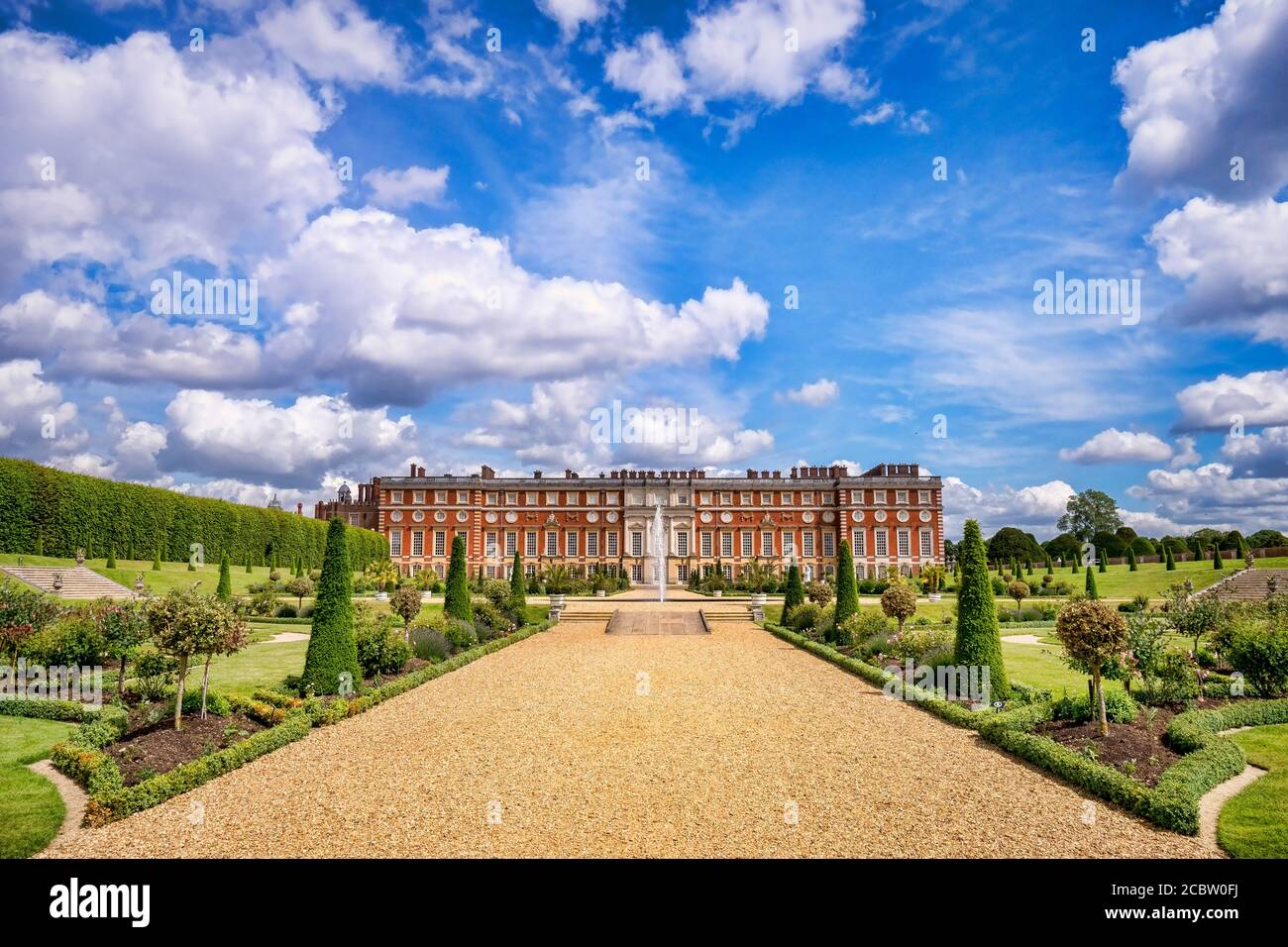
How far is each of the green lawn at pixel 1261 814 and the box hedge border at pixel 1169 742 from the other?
23 centimetres

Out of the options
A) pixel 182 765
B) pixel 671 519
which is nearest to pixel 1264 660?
pixel 182 765

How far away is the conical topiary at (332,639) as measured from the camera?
11281 millimetres

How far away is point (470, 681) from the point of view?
44.3 feet

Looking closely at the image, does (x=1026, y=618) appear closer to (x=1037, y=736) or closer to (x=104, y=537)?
(x=1037, y=736)

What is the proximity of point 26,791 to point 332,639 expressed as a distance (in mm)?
4684

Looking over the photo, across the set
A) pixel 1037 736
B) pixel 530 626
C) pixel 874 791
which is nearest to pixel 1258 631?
pixel 1037 736

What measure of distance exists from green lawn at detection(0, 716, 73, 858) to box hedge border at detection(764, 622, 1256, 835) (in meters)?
8.63

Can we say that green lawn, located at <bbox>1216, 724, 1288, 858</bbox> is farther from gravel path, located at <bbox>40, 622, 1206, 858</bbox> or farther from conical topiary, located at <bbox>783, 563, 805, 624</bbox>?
conical topiary, located at <bbox>783, 563, 805, 624</bbox>

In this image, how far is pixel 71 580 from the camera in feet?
89.9

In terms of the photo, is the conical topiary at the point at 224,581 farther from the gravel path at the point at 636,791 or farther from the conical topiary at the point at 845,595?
the conical topiary at the point at 845,595

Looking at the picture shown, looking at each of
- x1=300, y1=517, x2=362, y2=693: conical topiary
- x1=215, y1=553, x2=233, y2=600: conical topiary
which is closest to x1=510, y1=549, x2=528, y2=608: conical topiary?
x1=215, y1=553, x2=233, y2=600: conical topiary

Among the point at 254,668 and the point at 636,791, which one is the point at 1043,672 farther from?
the point at 254,668

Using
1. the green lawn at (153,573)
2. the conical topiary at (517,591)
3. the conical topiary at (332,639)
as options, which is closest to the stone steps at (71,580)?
the green lawn at (153,573)

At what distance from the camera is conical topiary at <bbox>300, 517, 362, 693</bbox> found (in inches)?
444
